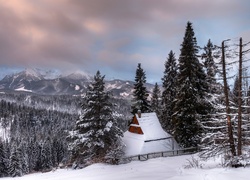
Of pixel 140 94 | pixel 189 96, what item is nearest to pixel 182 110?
pixel 189 96

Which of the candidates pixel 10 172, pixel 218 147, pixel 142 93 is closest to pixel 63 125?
pixel 10 172

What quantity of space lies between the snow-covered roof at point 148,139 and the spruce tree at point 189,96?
5836mm

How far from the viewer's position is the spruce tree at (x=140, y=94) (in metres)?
41.8

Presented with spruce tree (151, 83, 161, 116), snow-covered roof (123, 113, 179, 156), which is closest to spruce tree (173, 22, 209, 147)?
snow-covered roof (123, 113, 179, 156)

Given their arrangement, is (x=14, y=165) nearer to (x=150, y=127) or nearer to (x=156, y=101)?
(x=156, y=101)

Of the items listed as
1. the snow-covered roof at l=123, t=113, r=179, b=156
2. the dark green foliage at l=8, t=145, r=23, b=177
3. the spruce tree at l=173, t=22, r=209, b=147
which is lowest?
the dark green foliage at l=8, t=145, r=23, b=177

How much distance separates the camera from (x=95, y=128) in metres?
31.5

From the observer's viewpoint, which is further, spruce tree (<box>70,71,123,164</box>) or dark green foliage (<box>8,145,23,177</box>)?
dark green foliage (<box>8,145,23,177</box>)

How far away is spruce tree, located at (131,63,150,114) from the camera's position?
137 feet

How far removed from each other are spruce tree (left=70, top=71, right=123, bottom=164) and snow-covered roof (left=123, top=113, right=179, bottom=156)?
544 cm

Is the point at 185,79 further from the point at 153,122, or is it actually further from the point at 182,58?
the point at 153,122

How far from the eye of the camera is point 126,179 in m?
13.6

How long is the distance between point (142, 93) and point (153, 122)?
5.40 meters

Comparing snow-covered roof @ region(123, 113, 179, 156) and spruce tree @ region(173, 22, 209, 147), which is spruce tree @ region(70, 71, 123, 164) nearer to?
snow-covered roof @ region(123, 113, 179, 156)
